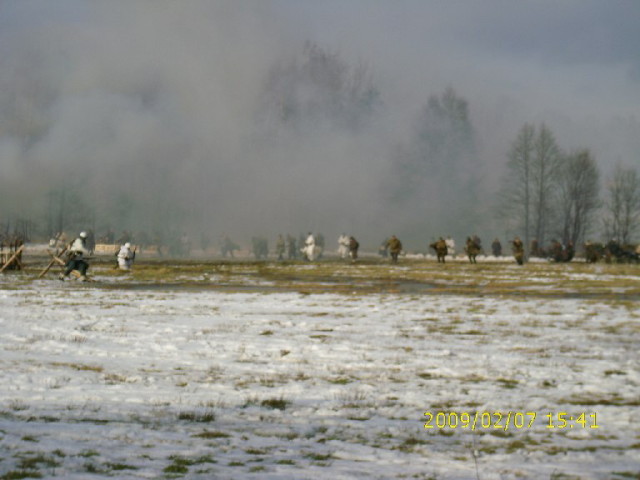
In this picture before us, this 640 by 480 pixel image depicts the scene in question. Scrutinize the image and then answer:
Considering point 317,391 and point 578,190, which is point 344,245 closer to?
point 578,190

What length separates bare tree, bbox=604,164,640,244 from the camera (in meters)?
76.7

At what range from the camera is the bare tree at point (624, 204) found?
76688mm

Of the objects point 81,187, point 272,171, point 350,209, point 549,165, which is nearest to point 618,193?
point 549,165

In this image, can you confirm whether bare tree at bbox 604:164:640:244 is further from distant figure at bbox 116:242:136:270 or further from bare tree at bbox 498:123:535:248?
distant figure at bbox 116:242:136:270

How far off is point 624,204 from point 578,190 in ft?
39.8

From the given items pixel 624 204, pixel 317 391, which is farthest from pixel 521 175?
pixel 317 391

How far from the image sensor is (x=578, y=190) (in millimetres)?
69125

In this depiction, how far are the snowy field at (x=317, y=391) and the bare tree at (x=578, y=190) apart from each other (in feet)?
183
